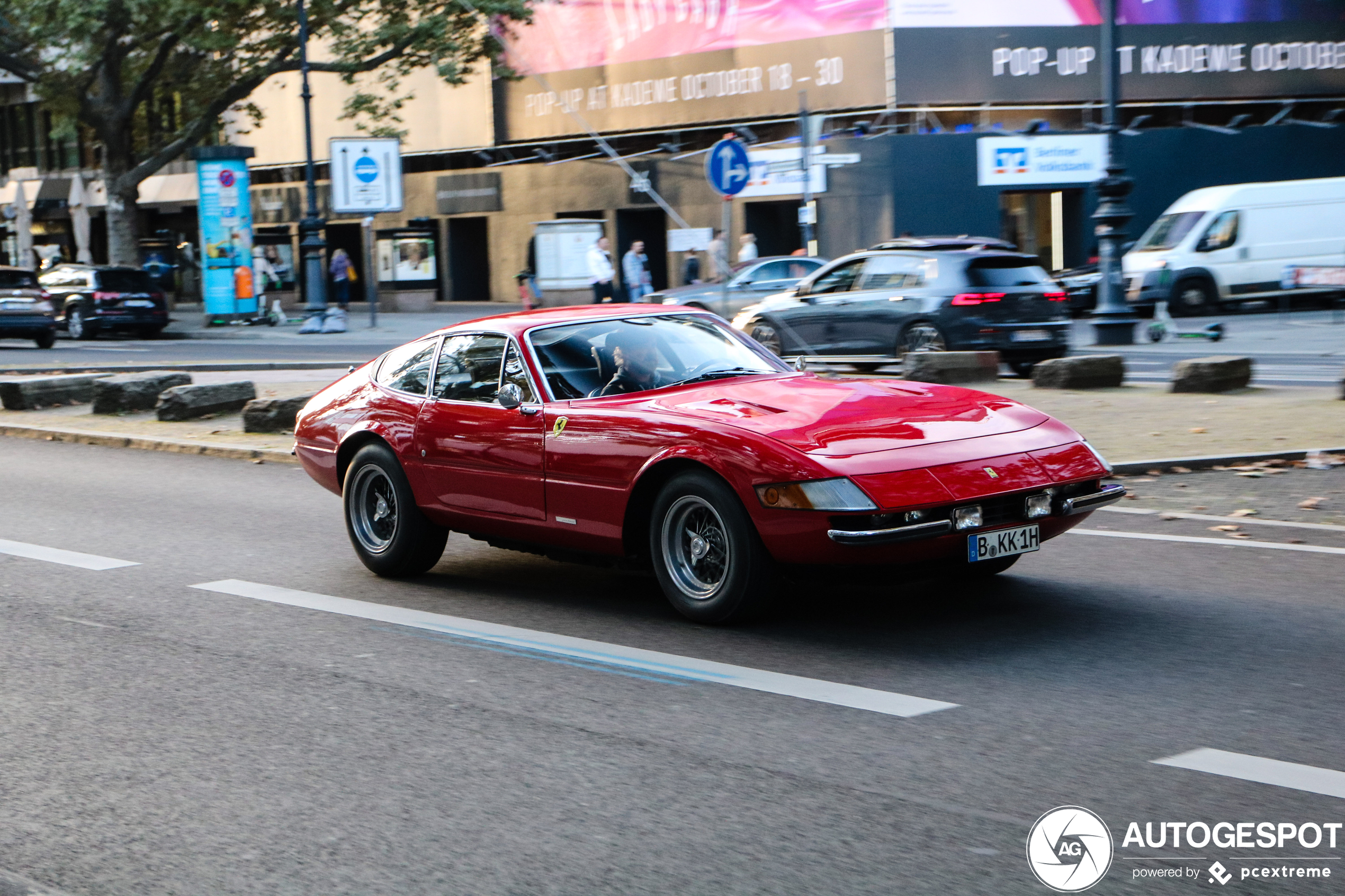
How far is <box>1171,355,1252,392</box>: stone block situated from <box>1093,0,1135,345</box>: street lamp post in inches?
270

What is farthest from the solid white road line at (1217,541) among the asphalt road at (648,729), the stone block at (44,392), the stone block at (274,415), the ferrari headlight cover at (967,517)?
the stone block at (44,392)

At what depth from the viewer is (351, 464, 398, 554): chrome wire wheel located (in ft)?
26.6

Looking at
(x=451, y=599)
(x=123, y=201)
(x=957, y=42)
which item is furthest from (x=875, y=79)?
(x=451, y=599)

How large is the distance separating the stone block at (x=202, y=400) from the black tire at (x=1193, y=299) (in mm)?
18410

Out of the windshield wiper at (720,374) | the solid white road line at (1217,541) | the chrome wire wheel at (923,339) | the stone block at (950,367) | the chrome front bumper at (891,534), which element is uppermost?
the windshield wiper at (720,374)

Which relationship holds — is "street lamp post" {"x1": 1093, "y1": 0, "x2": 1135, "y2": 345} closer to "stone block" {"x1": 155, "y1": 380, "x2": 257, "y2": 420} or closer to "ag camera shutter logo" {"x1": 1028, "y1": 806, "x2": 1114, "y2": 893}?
"stone block" {"x1": 155, "y1": 380, "x2": 257, "y2": 420}

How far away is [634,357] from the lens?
24.2 feet

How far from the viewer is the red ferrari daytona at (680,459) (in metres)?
6.12

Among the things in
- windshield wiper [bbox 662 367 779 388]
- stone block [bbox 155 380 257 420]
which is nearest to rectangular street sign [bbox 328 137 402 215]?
stone block [bbox 155 380 257 420]

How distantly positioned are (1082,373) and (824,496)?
9.70 metres

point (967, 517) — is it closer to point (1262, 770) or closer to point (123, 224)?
point (1262, 770)

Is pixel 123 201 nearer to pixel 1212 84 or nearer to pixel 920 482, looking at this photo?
pixel 1212 84

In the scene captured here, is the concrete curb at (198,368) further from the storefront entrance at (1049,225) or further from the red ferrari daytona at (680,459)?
the storefront entrance at (1049,225)

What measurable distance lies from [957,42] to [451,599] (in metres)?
28.8
